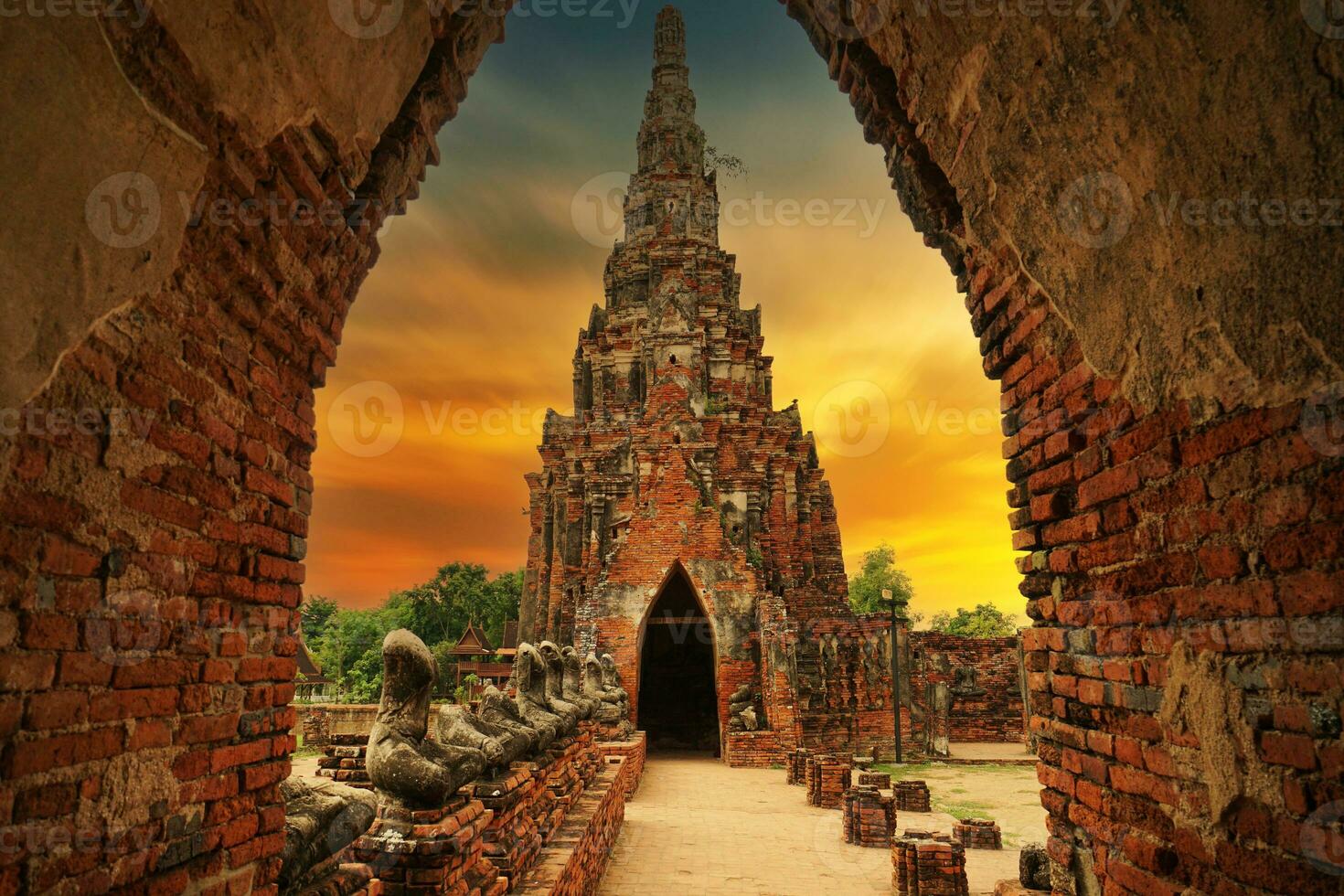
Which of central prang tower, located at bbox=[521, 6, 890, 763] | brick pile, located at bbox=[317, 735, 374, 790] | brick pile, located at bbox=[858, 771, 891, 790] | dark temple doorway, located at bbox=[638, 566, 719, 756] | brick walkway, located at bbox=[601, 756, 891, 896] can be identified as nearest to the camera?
brick pile, located at bbox=[317, 735, 374, 790]

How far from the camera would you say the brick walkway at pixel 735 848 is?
22.8 feet

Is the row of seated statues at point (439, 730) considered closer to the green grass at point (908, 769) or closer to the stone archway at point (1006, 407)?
the stone archway at point (1006, 407)

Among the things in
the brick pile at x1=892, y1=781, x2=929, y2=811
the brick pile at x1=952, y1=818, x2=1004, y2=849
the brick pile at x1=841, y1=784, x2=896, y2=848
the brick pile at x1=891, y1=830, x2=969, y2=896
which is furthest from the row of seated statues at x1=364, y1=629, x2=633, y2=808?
the brick pile at x1=892, y1=781, x2=929, y2=811

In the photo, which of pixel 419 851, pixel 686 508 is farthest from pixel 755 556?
pixel 419 851

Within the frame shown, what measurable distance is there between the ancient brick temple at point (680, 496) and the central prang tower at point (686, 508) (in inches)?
1.7

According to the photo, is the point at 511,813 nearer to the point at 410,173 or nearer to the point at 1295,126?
the point at 410,173

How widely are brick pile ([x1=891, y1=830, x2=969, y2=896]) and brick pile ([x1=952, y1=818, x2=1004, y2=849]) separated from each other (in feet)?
6.79

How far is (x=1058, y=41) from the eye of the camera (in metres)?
2.64

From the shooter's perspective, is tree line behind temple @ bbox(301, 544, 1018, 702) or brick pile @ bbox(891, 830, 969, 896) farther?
tree line behind temple @ bbox(301, 544, 1018, 702)

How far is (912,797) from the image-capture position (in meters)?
10.5

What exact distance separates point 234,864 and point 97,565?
1217mm

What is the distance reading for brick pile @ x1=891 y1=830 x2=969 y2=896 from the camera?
6.36 metres

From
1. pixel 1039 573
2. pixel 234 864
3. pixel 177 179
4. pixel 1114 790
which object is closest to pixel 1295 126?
pixel 1039 573
